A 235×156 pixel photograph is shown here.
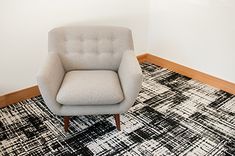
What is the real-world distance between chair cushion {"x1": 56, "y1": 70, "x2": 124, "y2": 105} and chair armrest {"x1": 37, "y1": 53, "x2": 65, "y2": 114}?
0.05 m

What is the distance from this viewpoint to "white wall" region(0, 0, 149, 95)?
214 cm

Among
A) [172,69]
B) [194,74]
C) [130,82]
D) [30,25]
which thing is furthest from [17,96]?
[194,74]

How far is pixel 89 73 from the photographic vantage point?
6.80ft

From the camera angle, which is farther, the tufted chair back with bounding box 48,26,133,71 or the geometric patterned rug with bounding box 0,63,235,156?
the tufted chair back with bounding box 48,26,133,71

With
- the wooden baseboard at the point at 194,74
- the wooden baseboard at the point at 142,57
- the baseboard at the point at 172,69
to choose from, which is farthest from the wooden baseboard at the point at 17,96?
the wooden baseboard at the point at 194,74

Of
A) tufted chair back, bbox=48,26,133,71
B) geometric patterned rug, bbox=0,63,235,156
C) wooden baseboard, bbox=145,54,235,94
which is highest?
tufted chair back, bbox=48,26,133,71

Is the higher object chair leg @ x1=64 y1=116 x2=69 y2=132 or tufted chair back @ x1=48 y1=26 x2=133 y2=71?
tufted chair back @ x1=48 y1=26 x2=133 y2=71

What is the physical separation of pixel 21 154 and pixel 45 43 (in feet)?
3.71

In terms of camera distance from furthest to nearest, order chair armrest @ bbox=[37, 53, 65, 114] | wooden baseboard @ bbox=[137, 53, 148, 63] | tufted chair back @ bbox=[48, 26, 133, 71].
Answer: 1. wooden baseboard @ bbox=[137, 53, 148, 63]
2. tufted chair back @ bbox=[48, 26, 133, 71]
3. chair armrest @ bbox=[37, 53, 65, 114]

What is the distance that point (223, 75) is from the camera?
→ 2.64 meters

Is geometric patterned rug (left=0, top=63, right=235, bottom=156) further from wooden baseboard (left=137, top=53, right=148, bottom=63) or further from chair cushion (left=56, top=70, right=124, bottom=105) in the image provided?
wooden baseboard (left=137, top=53, right=148, bottom=63)

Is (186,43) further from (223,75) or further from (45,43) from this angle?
(45,43)

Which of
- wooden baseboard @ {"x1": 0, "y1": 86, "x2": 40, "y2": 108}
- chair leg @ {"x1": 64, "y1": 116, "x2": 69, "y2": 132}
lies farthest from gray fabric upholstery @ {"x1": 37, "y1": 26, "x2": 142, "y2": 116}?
wooden baseboard @ {"x1": 0, "y1": 86, "x2": 40, "y2": 108}

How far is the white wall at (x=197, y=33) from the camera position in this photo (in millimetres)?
2475
